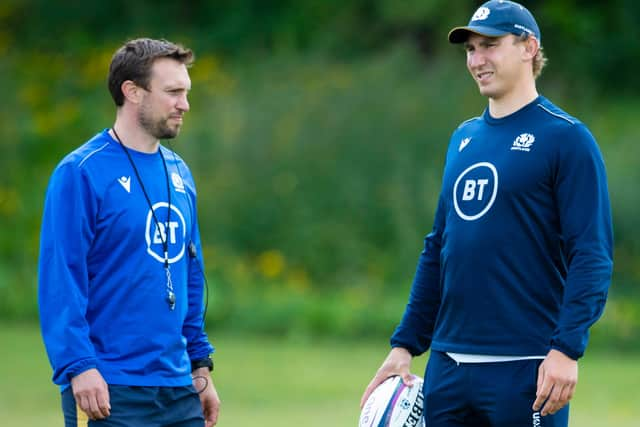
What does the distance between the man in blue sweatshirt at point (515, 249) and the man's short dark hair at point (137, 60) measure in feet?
3.83

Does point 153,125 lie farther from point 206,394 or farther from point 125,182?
point 206,394

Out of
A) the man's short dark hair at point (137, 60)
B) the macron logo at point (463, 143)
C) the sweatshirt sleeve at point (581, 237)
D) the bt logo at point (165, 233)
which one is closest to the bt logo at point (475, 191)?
the macron logo at point (463, 143)

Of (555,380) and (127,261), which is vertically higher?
(127,261)

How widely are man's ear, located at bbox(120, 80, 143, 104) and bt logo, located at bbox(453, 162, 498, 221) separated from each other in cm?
134

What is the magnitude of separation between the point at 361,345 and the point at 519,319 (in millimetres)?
11747

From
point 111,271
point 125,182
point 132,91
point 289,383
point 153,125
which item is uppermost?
point 132,91

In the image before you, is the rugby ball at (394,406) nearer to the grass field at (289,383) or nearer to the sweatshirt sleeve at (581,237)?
the sweatshirt sleeve at (581,237)

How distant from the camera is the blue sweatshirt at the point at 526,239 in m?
4.50

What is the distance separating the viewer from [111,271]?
4.91 meters

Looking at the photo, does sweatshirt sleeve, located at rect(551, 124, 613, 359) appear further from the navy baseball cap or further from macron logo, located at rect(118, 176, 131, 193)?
macron logo, located at rect(118, 176, 131, 193)

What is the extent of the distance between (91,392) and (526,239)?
68.5 inches

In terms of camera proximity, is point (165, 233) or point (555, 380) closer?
point (555, 380)

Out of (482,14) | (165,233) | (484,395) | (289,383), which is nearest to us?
(484,395)

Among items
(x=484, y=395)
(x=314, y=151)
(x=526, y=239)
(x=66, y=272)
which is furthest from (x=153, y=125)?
(x=314, y=151)
